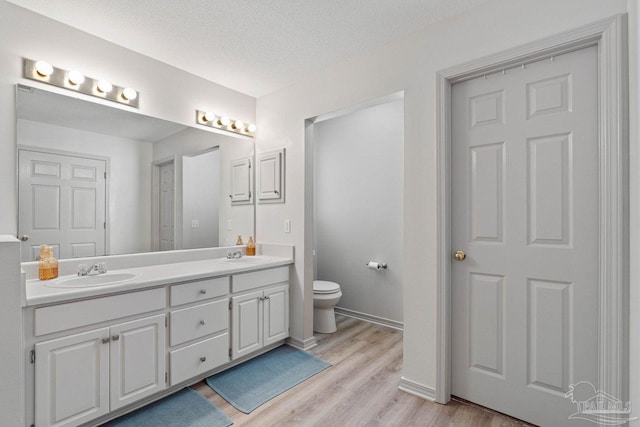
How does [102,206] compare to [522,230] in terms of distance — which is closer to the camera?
[522,230]

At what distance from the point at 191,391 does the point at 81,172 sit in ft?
5.46

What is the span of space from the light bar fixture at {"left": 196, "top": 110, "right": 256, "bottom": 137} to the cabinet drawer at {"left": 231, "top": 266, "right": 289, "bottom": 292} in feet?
4.64

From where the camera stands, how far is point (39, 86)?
187 centimetres

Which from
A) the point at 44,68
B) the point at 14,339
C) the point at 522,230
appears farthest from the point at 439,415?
the point at 44,68

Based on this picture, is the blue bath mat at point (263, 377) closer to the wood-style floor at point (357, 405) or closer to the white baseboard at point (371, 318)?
the wood-style floor at point (357, 405)

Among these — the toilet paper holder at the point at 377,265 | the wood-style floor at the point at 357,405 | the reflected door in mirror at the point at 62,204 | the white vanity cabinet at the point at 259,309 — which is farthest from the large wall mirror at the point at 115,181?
the toilet paper holder at the point at 377,265

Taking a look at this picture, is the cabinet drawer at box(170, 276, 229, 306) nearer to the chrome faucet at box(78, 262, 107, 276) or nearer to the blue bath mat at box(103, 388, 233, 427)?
the chrome faucet at box(78, 262, 107, 276)

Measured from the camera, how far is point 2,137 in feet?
5.75

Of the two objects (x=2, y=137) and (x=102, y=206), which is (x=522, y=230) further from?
(x=2, y=137)

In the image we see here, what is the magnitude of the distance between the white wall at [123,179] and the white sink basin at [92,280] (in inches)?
11.0

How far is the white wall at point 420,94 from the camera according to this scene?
5.41 ft

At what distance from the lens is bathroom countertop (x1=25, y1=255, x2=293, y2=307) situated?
4.99 ft

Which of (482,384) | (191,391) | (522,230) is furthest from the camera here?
(191,391)

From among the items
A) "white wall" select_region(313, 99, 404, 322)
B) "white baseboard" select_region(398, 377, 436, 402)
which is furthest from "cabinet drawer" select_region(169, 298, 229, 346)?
"white wall" select_region(313, 99, 404, 322)
